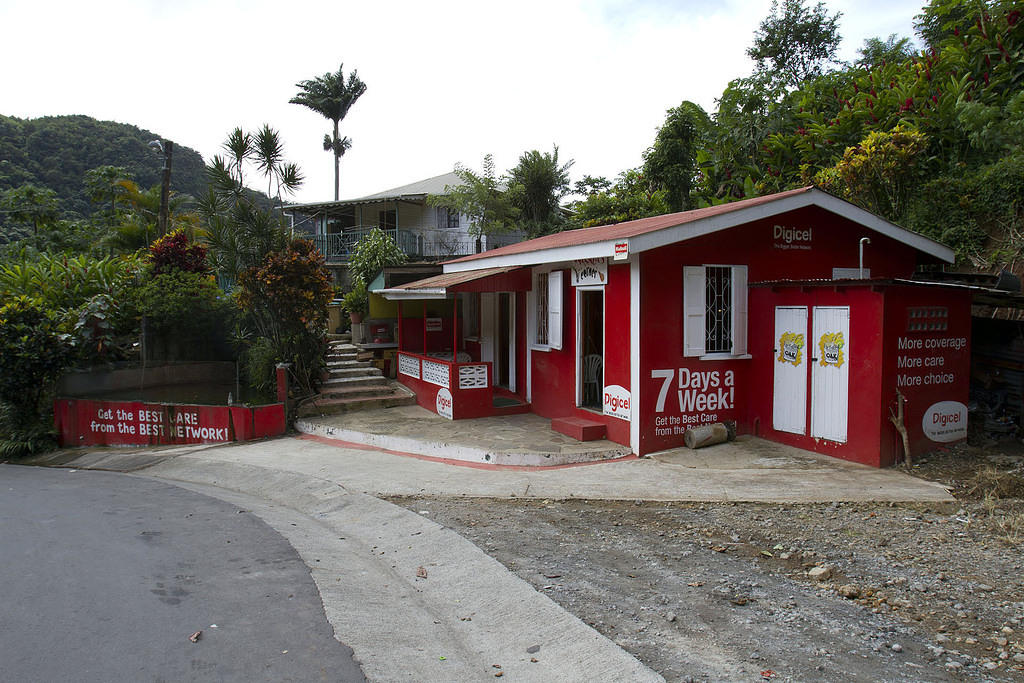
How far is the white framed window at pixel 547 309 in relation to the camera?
1087 centimetres

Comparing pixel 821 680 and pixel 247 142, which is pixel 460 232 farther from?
pixel 821 680

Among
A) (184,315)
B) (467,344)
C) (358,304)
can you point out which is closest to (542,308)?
(467,344)

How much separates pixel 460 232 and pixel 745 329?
60.2 ft

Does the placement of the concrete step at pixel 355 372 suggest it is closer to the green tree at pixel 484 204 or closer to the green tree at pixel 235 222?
the green tree at pixel 235 222

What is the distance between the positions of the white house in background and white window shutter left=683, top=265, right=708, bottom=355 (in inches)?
627

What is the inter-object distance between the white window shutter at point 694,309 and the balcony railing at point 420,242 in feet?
56.4

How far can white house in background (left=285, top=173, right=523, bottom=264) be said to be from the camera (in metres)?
26.1

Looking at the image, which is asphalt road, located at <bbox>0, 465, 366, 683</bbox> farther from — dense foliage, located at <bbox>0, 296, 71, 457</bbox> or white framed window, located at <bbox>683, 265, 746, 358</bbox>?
dense foliage, located at <bbox>0, 296, 71, 457</bbox>

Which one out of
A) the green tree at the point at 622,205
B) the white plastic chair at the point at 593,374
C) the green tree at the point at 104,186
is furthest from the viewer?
the green tree at the point at 104,186

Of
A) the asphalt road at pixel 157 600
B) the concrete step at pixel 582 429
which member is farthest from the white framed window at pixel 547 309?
the asphalt road at pixel 157 600

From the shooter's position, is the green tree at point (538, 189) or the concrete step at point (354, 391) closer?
the concrete step at point (354, 391)

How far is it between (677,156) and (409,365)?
12.5m

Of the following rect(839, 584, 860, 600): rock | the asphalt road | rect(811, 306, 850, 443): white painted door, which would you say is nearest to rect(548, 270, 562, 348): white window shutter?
rect(811, 306, 850, 443): white painted door

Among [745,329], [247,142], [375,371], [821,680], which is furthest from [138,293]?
[821,680]
